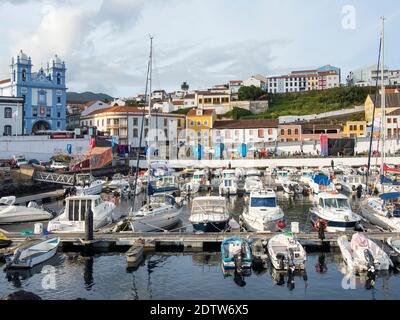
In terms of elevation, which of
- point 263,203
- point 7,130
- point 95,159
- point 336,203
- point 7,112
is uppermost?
point 7,112

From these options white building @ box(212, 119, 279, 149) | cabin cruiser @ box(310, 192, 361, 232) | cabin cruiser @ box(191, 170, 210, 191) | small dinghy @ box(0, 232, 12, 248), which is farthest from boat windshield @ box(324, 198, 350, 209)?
white building @ box(212, 119, 279, 149)

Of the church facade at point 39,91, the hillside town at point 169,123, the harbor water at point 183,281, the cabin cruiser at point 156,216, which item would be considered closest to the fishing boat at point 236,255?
the harbor water at point 183,281

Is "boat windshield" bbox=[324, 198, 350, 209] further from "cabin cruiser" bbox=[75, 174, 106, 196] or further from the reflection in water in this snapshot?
"cabin cruiser" bbox=[75, 174, 106, 196]

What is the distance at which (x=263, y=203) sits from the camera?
29.4 m

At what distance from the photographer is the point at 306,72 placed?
159625 mm

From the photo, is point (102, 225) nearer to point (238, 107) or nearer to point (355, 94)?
point (238, 107)

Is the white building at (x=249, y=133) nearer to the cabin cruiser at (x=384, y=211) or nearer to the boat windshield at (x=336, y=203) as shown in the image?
the cabin cruiser at (x=384, y=211)

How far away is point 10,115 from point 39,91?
7615 mm

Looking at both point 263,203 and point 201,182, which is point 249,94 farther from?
point 263,203

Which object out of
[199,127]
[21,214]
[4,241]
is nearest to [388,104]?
[199,127]

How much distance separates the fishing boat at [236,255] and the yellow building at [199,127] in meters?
70.5

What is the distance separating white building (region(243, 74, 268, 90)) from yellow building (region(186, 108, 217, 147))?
4531 cm
